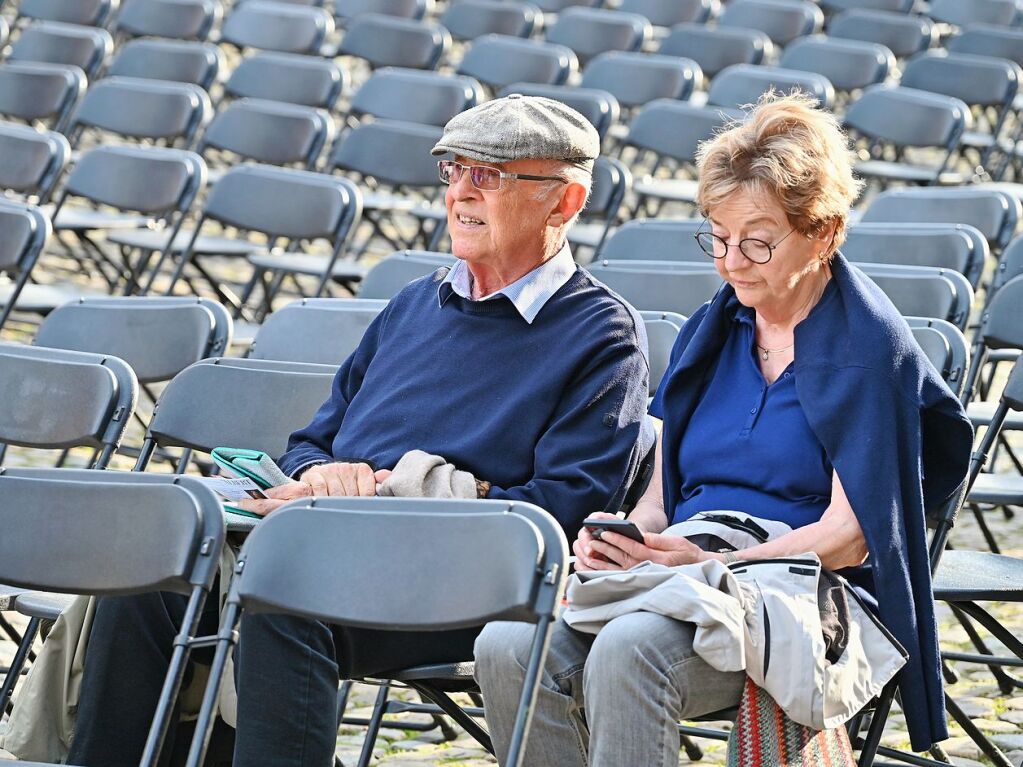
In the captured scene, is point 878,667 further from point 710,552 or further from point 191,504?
point 191,504

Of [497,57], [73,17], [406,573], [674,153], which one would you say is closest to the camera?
[406,573]

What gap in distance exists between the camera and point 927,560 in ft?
10.0

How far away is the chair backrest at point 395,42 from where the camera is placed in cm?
1005

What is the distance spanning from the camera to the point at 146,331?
4625 millimetres

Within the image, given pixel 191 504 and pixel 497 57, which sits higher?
pixel 191 504

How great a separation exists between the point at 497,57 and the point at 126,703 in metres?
7.17

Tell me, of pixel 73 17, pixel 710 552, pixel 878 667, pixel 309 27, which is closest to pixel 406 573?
pixel 710 552

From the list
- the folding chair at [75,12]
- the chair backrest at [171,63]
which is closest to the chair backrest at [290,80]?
the chair backrest at [171,63]

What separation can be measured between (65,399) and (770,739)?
1962 mm

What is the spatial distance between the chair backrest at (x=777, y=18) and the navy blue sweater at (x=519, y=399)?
763 centimetres

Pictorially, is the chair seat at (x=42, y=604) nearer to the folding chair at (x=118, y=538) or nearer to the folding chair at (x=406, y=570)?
the folding chair at (x=118, y=538)

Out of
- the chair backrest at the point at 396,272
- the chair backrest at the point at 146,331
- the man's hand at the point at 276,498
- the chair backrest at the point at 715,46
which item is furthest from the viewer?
the chair backrest at the point at 715,46

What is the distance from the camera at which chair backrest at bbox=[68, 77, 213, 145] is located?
801 cm

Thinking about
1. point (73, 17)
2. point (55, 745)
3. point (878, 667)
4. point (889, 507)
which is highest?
point (889, 507)
